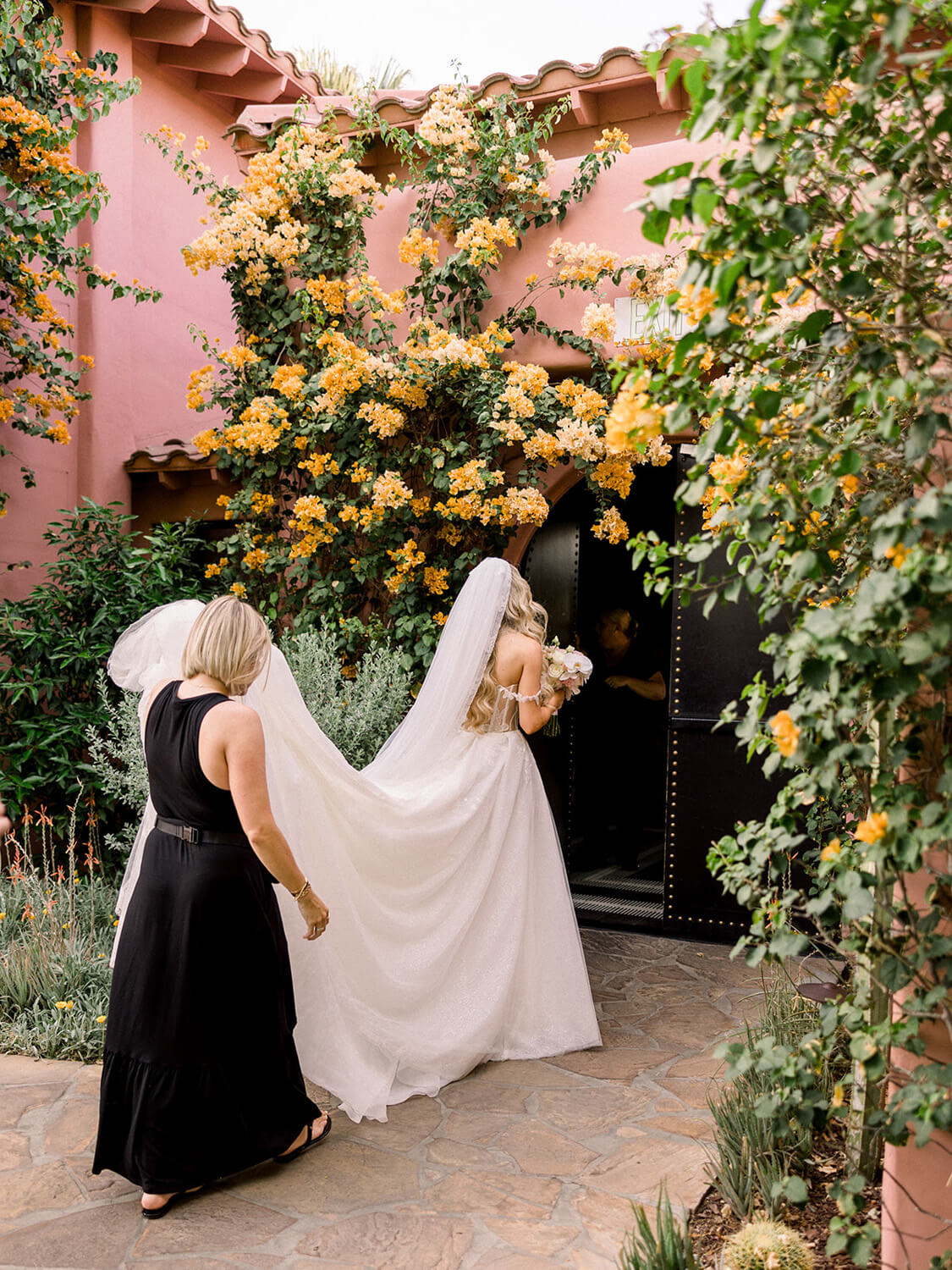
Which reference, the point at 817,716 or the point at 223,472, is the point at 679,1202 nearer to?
the point at 817,716

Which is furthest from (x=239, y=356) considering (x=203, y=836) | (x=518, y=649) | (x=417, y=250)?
(x=203, y=836)

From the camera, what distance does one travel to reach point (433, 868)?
479cm

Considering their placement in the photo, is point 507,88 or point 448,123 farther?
point 507,88

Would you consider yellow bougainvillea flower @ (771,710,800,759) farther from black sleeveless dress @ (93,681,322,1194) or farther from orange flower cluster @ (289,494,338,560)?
orange flower cluster @ (289,494,338,560)

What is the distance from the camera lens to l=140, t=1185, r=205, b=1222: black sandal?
11.0 feet

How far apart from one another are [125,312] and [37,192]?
2048mm

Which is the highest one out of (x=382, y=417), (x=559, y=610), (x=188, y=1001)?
(x=382, y=417)

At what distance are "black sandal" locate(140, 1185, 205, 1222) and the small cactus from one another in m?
1.84

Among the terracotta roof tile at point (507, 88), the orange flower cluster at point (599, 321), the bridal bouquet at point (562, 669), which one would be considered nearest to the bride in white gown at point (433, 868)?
the bridal bouquet at point (562, 669)

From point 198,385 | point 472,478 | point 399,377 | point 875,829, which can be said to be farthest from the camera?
point 198,385

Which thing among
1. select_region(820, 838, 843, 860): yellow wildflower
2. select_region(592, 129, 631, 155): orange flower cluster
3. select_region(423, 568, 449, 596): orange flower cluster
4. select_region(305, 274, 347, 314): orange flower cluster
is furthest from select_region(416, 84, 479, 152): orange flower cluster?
select_region(820, 838, 843, 860): yellow wildflower

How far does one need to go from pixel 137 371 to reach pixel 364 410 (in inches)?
133

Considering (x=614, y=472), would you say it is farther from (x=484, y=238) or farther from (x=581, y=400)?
(x=484, y=238)

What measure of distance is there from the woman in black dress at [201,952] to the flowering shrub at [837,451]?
1.62 m
